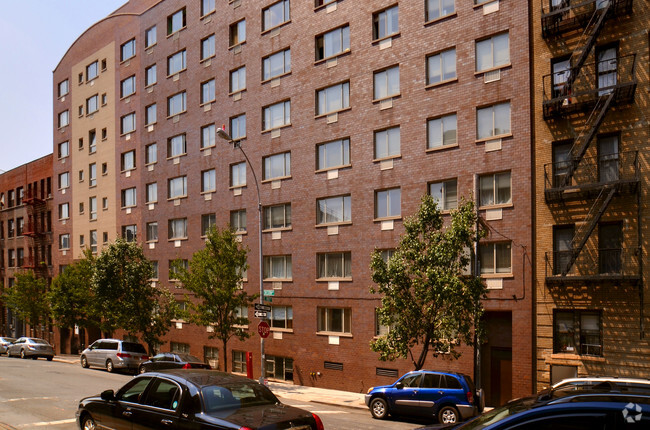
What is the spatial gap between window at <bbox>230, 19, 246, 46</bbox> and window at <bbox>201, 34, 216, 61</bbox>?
1.76m

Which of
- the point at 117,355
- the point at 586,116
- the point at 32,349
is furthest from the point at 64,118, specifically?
the point at 586,116

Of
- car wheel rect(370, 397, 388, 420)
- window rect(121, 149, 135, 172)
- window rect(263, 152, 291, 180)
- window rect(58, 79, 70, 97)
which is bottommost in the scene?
car wheel rect(370, 397, 388, 420)

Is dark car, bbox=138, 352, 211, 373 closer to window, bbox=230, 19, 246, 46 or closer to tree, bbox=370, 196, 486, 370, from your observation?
tree, bbox=370, 196, 486, 370

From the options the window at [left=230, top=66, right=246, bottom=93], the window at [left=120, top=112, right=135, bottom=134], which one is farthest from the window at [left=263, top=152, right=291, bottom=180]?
the window at [left=120, top=112, right=135, bottom=134]

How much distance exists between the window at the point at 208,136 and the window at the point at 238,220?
5.06m

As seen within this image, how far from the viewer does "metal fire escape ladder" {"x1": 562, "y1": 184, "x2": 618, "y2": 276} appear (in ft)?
62.9

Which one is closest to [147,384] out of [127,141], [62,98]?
[127,141]

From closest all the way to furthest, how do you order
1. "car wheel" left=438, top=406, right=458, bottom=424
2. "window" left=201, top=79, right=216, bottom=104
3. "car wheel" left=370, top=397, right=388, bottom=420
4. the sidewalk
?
1. "car wheel" left=438, top=406, right=458, bottom=424
2. "car wheel" left=370, top=397, right=388, bottom=420
3. the sidewalk
4. "window" left=201, top=79, right=216, bottom=104

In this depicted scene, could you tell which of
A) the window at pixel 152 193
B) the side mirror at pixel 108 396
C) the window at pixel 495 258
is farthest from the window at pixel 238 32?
the side mirror at pixel 108 396

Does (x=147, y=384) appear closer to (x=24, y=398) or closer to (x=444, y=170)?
(x=24, y=398)

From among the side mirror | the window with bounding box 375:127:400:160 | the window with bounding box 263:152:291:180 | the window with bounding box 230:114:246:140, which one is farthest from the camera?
the window with bounding box 230:114:246:140

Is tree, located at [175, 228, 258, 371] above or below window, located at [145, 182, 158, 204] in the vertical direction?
below

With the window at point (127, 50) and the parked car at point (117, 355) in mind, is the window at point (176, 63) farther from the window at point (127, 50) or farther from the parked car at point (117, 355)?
the parked car at point (117, 355)

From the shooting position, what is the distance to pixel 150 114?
141 ft
